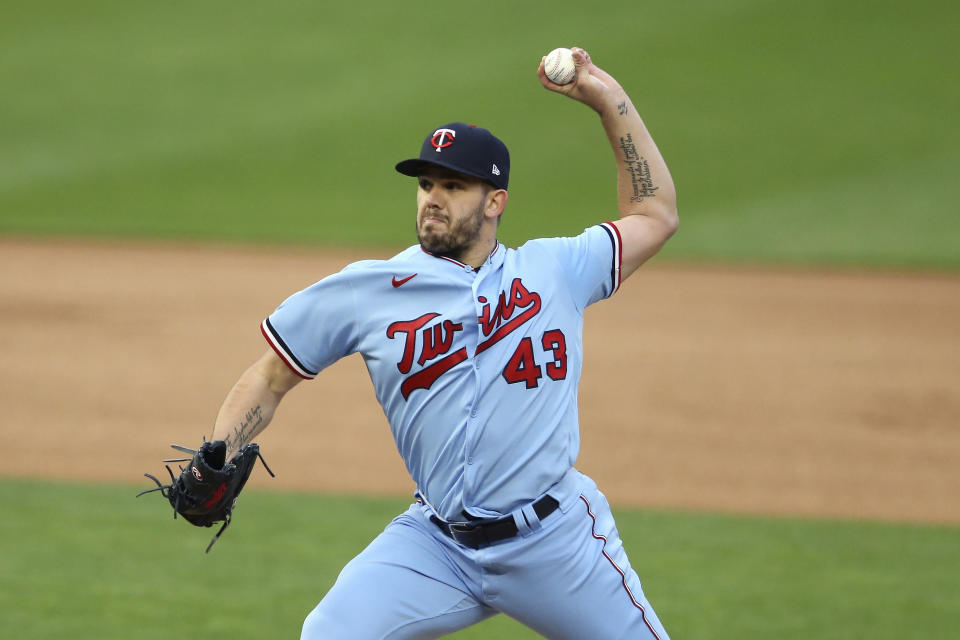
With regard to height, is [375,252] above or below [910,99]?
below

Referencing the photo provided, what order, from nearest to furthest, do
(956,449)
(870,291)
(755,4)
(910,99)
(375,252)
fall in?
1. (956,449)
2. (870,291)
3. (375,252)
4. (910,99)
5. (755,4)

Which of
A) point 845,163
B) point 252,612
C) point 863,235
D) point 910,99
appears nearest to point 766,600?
point 252,612

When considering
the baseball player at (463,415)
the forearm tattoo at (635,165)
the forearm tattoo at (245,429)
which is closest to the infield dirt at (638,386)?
the forearm tattoo at (635,165)

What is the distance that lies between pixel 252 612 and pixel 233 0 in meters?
24.1

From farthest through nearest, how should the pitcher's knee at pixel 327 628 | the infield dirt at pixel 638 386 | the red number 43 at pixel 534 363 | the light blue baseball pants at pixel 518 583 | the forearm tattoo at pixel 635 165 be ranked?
the infield dirt at pixel 638 386, the forearm tattoo at pixel 635 165, the red number 43 at pixel 534 363, the light blue baseball pants at pixel 518 583, the pitcher's knee at pixel 327 628

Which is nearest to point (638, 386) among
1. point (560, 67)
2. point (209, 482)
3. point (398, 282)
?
point (560, 67)

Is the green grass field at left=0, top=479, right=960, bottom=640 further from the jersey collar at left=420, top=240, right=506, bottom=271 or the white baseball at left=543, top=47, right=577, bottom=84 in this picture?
the white baseball at left=543, top=47, right=577, bottom=84

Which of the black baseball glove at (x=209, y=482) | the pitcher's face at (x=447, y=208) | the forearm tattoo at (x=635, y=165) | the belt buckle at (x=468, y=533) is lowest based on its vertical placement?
the belt buckle at (x=468, y=533)

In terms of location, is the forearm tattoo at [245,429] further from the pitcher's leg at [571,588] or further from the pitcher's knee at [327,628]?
the pitcher's leg at [571,588]

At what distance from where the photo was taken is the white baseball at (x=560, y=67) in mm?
4223

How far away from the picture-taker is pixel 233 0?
28281 mm

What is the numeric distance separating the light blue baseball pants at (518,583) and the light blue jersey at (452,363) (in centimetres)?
14

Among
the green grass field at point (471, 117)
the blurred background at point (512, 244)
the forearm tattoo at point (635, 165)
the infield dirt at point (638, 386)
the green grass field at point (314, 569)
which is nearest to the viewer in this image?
the forearm tattoo at point (635, 165)

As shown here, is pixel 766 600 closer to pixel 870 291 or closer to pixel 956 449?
pixel 956 449
